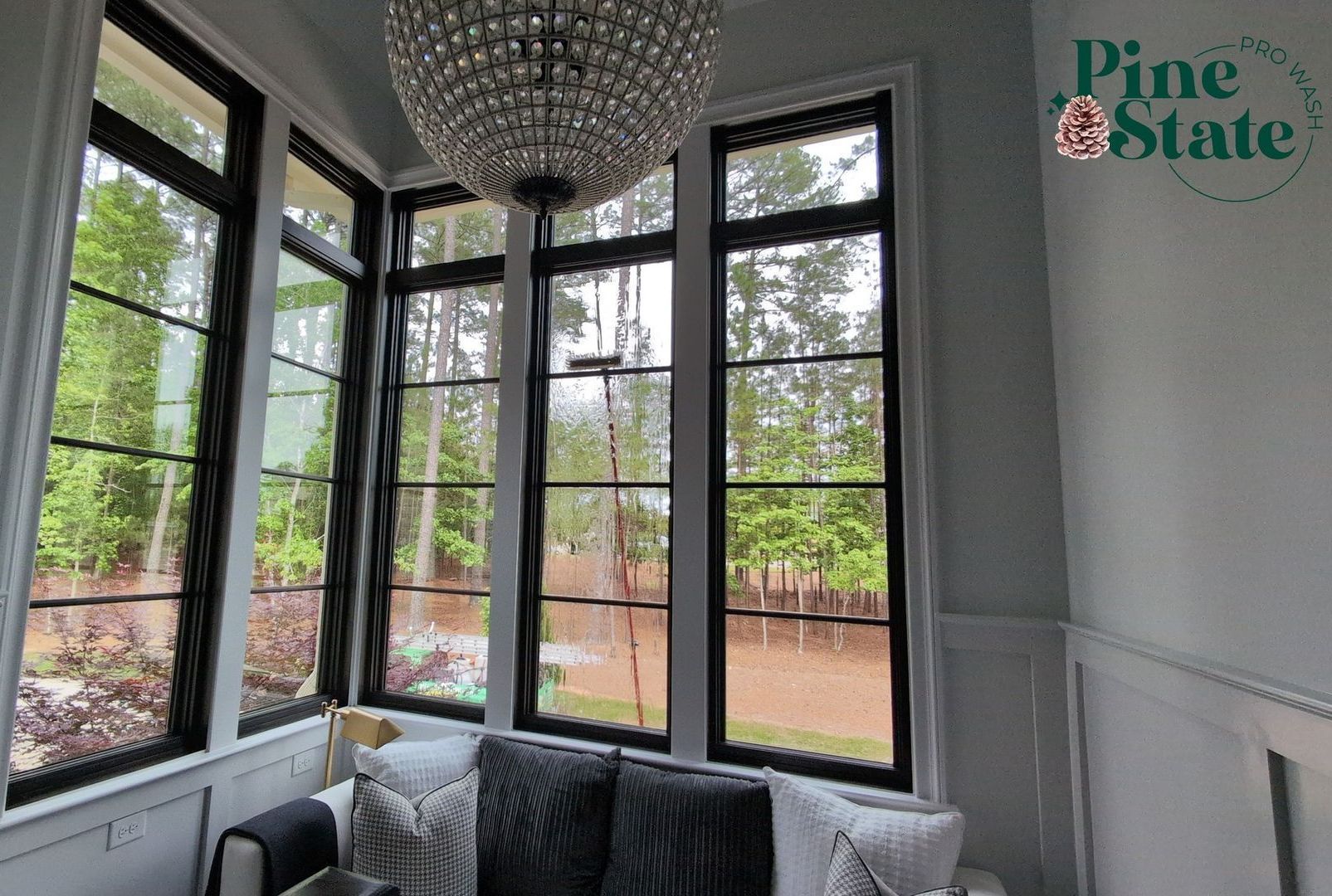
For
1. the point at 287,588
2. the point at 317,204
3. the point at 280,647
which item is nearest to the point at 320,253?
the point at 317,204

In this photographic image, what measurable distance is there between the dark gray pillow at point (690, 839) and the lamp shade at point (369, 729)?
0.86 meters

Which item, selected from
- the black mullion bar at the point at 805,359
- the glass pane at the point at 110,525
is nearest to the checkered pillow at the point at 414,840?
the glass pane at the point at 110,525

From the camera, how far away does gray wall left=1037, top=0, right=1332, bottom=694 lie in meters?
0.87

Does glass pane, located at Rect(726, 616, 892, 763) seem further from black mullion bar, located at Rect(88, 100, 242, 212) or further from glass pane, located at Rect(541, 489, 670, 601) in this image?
black mullion bar, located at Rect(88, 100, 242, 212)

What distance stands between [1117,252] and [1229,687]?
953 mm

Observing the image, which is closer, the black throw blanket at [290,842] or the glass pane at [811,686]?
the black throw blanket at [290,842]

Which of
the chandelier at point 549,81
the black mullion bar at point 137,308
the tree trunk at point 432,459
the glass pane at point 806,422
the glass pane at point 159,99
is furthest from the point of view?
the tree trunk at point 432,459

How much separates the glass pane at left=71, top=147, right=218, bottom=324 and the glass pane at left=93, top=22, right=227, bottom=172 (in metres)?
0.18

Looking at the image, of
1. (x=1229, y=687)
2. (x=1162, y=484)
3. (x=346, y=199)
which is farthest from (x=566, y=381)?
(x=1229, y=687)

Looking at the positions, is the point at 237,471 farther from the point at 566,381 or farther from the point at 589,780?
the point at 589,780

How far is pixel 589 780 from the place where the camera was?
1.96 m

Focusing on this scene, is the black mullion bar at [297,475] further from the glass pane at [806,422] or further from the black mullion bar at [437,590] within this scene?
the glass pane at [806,422]

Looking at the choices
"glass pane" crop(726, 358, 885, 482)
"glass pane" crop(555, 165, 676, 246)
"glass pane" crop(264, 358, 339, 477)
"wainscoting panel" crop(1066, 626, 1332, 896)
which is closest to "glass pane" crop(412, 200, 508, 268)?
"glass pane" crop(555, 165, 676, 246)

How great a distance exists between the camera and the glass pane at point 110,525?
171 cm
